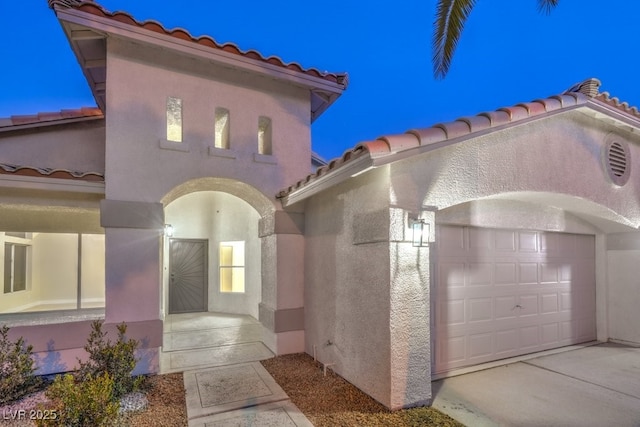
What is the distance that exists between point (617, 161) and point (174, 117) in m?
9.61

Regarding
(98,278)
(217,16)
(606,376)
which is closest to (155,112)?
(98,278)

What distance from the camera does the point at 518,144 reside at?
19.7ft

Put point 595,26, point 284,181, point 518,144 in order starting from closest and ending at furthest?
1. point 518,144
2. point 284,181
3. point 595,26

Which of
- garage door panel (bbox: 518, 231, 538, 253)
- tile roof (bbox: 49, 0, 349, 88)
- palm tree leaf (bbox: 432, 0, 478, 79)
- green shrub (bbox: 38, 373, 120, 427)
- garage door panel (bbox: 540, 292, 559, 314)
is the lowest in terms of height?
green shrub (bbox: 38, 373, 120, 427)

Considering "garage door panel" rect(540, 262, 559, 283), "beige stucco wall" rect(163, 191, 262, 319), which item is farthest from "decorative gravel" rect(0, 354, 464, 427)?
"beige stucco wall" rect(163, 191, 262, 319)

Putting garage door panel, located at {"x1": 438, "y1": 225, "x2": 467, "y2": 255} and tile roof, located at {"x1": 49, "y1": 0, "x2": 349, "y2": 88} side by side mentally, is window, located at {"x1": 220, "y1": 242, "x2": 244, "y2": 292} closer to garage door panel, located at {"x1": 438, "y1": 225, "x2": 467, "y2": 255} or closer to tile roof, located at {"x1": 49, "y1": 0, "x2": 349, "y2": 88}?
tile roof, located at {"x1": 49, "y1": 0, "x2": 349, "y2": 88}

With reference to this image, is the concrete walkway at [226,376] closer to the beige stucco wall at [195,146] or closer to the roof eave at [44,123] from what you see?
the beige stucco wall at [195,146]

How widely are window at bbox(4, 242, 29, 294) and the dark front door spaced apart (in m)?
4.63

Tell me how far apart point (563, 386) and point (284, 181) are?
253 inches

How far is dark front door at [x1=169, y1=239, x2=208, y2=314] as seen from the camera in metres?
12.4

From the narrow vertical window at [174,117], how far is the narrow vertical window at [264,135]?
5.77 feet

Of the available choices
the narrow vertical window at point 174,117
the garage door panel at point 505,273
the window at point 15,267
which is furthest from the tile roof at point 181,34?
the window at point 15,267

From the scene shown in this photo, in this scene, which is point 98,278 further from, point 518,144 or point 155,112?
point 518,144

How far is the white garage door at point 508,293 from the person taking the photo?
625 cm
